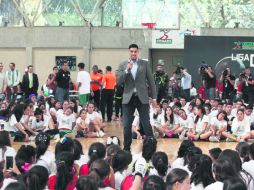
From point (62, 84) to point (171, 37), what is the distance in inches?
311

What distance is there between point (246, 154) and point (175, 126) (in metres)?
7.90

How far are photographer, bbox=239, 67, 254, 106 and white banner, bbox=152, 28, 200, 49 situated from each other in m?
5.42

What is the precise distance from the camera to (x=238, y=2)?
1074 inches

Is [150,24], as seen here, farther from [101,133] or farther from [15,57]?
[101,133]

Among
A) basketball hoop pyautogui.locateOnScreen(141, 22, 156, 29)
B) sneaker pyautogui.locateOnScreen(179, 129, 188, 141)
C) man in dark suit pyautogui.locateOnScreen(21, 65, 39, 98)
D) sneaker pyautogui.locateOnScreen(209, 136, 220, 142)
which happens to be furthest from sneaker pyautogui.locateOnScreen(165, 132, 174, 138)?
basketball hoop pyautogui.locateOnScreen(141, 22, 156, 29)

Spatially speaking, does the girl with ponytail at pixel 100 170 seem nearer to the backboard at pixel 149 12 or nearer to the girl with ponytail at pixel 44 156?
the girl with ponytail at pixel 44 156

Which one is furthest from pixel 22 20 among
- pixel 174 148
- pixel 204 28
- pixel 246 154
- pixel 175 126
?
pixel 246 154

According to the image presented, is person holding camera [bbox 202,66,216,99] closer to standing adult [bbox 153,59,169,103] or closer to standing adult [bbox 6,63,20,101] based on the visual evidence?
standing adult [bbox 153,59,169,103]

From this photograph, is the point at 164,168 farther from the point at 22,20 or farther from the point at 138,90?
the point at 22,20

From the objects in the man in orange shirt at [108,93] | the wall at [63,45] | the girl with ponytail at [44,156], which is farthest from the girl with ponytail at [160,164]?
the wall at [63,45]

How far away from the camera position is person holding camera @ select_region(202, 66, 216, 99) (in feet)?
69.3

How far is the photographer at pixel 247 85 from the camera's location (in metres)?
20.7

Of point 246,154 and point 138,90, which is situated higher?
point 138,90

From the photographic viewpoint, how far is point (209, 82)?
841 inches
